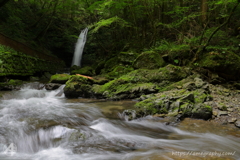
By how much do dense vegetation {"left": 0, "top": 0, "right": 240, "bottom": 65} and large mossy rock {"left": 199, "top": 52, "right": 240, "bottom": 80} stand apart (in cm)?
46

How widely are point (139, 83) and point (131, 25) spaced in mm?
7607

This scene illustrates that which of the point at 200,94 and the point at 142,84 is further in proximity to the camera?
the point at 142,84

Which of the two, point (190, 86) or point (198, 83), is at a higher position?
point (198, 83)

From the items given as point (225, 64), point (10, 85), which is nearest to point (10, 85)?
point (10, 85)

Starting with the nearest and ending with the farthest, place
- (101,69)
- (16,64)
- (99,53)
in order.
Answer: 1. (16,64)
2. (101,69)
3. (99,53)

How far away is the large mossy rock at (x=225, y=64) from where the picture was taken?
7609mm

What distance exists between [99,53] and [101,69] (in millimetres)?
7918

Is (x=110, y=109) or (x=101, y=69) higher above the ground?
(x=101, y=69)

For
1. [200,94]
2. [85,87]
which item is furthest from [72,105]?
[200,94]

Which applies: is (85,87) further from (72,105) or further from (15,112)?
(15,112)

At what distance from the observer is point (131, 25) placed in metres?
13.6

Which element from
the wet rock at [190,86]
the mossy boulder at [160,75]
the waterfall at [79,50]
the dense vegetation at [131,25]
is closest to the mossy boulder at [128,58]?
the dense vegetation at [131,25]

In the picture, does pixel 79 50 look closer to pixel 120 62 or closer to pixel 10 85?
pixel 120 62

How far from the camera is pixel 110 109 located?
5.63 m
